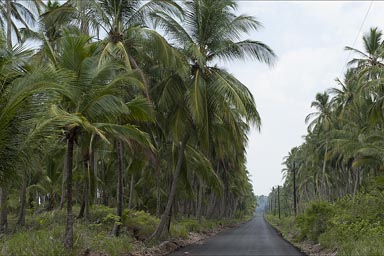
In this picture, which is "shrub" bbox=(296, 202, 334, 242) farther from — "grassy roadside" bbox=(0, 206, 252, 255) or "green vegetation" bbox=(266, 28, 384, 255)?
"grassy roadside" bbox=(0, 206, 252, 255)

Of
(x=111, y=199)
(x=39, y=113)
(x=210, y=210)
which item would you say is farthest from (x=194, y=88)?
(x=210, y=210)

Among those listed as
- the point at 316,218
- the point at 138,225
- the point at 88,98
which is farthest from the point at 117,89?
the point at 316,218

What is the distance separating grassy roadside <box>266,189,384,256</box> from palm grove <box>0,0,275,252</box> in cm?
515

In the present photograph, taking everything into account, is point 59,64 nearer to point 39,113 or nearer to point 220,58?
point 39,113

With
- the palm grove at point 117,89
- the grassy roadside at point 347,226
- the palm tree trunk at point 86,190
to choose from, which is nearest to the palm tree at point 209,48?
the palm grove at point 117,89

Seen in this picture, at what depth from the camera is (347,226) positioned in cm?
1605

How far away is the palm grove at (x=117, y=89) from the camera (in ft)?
32.4

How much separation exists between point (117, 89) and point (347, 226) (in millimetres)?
9842

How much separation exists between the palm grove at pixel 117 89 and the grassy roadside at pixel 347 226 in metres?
5.15

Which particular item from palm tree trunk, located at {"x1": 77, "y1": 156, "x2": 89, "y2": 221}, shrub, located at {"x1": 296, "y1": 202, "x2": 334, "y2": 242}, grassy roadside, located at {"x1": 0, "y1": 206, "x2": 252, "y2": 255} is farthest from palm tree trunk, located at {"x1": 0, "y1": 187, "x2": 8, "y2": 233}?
shrub, located at {"x1": 296, "y1": 202, "x2": 334, "y2": 242}

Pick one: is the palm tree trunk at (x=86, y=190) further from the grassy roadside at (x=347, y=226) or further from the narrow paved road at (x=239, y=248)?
the grassy roadside at (x=347, y=226)

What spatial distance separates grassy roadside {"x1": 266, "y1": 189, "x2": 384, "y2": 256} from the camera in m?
12.8

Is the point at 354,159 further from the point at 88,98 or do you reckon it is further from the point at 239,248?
the point at 88,98

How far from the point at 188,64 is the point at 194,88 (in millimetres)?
1749
